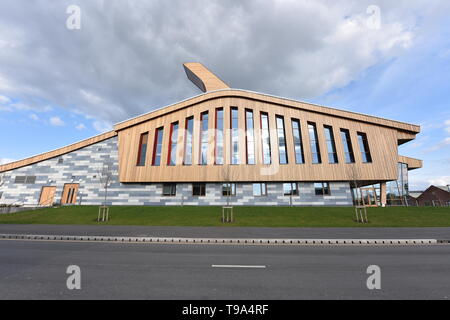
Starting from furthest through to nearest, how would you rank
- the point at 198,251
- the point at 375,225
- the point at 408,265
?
the point at 375,225 → the point at 198,251 → the point at 408,265

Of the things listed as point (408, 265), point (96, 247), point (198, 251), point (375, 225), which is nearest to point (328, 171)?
point (375, 225)

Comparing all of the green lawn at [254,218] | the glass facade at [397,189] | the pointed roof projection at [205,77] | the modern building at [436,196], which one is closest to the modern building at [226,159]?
the glass facade at [397,189]

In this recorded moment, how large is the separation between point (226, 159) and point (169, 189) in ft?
30.1

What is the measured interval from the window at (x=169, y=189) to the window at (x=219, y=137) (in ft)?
23.2

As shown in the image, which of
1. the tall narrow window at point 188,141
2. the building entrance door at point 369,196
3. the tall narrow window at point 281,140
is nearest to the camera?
the building entrance door at point 369,196

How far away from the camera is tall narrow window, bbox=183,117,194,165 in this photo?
2767cm

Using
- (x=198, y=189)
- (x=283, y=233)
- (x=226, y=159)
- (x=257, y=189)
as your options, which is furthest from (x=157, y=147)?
(x=283, y=233)

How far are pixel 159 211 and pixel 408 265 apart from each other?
67.9 feet

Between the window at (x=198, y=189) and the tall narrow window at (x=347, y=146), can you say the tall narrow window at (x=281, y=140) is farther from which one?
the window at (x=198, y=189)

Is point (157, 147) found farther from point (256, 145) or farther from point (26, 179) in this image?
point (26, 179)

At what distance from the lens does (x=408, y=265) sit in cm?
669

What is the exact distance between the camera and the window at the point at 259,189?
2653cm

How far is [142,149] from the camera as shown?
29203 millimetres
